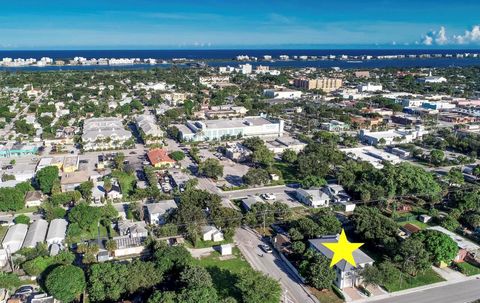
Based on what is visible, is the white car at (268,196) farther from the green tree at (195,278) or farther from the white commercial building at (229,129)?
the white commercial building at (229,129)

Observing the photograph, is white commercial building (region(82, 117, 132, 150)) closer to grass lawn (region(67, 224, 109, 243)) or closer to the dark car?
grass lawn (region(67, 224, 109, 243))

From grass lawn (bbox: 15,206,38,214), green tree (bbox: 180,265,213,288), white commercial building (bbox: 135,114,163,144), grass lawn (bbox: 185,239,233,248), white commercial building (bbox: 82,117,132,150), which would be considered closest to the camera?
green tree (bbox: 180,265,213,288)

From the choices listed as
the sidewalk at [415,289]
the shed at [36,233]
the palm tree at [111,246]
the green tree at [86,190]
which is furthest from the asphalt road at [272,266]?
the green tree at [86,190]

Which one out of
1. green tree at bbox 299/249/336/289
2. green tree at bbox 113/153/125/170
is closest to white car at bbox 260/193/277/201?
green tree at bbox 299/249/336/289

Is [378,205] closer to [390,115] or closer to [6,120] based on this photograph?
[390,115]

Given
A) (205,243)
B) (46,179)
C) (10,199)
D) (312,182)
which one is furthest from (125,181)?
(312,182)
